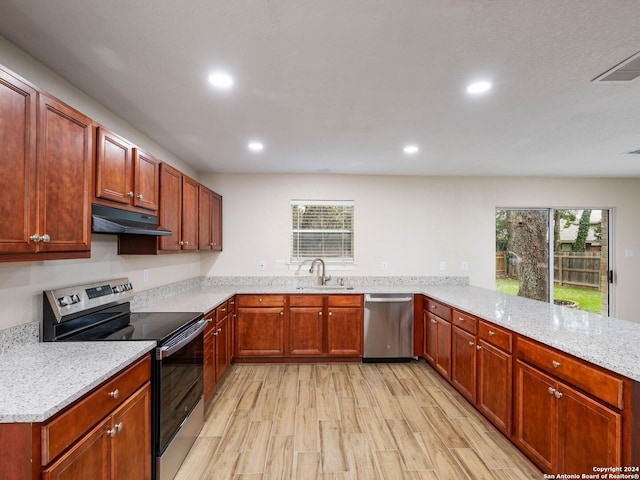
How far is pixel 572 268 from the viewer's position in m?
4.64

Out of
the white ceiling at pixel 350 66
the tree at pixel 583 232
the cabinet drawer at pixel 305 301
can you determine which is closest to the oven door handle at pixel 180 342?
the cabinet drawer at pixel 305 301

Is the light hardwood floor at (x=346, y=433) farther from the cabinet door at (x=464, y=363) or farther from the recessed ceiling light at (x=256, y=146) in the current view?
the recessed ceiling light at (x=256, y=146)

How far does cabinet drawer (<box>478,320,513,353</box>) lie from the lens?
7.22 ft

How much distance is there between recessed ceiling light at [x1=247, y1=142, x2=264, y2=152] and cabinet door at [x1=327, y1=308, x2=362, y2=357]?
1998mm

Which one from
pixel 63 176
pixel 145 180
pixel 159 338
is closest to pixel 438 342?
pixel 159 338

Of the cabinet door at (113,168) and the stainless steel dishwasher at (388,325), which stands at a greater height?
the cabinet door at (113,168)

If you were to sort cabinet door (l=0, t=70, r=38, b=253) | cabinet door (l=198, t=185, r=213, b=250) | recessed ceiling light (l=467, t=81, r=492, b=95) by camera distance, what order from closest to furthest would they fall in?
cabinet door (l=0, t=70, r=38, b=253) → recessed ceiling light (l=467, t=81, r=492, b=95) → cabinet door (l=198, t=185, r=213, b=250)

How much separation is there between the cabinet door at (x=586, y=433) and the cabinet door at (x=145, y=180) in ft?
9.54

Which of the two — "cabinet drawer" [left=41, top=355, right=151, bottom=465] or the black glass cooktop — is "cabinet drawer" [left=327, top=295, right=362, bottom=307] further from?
"cabinet drawer" [left=41, top=355, right=151, bottom=465]

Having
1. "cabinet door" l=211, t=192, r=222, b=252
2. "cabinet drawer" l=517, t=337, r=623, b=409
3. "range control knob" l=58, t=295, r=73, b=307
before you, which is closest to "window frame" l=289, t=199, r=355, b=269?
"cabinet door" l=211, t=192, r=222, b=252

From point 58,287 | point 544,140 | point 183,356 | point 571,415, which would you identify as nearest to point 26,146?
point 58,287

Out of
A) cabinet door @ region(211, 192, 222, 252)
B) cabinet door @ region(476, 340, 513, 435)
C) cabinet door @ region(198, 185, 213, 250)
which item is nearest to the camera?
cabinet door @ region(476, 340, 513, 435)

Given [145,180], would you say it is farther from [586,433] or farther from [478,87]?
[586,433]

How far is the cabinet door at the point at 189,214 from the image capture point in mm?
3045
